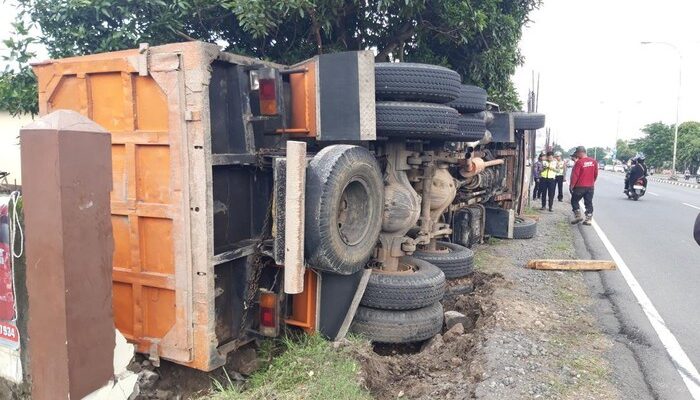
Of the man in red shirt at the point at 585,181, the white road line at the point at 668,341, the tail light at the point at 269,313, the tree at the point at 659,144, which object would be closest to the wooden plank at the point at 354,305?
the tail light at the point at 269,313

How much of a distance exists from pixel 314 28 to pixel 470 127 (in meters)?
2.90

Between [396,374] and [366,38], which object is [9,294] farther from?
[366,38]

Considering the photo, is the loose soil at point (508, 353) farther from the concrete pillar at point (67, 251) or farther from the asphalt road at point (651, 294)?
the concrete pillar at point (67, 251)

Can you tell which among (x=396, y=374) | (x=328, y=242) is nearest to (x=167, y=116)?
(x=328, y=242)

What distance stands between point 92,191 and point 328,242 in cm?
143

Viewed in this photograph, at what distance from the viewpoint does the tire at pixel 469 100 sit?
5191 mm

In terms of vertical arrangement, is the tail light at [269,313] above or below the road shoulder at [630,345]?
above

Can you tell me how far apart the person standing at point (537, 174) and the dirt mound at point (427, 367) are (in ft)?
35.8

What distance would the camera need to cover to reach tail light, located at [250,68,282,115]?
3258mm

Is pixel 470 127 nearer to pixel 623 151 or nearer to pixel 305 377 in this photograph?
pixel 305 377

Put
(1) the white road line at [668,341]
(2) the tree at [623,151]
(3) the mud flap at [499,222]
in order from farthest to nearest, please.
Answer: (2) the tree at [623,151], (3) the mud flap at [499,222], (1) the white road line at [668,341]

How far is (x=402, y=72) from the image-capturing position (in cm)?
401

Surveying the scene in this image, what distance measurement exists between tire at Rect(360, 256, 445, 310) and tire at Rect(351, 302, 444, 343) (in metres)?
0.06

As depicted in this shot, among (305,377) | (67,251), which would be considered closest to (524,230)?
(305,377)
